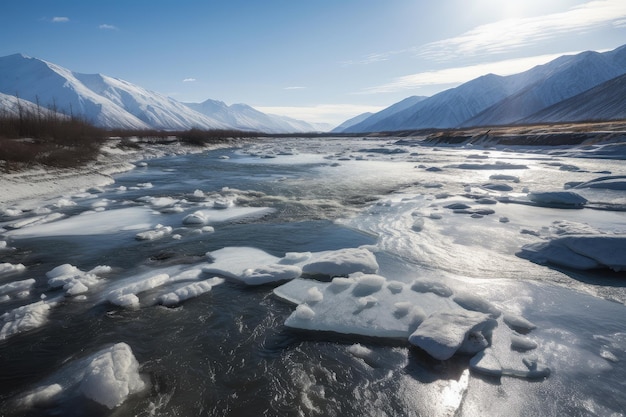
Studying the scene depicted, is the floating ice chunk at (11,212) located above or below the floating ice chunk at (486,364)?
below

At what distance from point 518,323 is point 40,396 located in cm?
564

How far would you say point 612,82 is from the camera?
111 m

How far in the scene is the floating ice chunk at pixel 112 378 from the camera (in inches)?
137

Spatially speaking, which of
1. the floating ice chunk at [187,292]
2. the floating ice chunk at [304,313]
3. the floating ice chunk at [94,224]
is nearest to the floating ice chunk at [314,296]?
the floating ice chunk at [304,313]

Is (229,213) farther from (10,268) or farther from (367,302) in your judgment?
(367,302)

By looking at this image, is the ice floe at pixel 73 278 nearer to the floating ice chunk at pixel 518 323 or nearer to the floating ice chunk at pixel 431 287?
the floating ice chunk at pixel 431 287

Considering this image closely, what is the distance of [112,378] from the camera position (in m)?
3.63

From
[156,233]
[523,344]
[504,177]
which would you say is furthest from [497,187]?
[156,233]

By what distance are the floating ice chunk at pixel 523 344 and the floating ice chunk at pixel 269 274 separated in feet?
11.7

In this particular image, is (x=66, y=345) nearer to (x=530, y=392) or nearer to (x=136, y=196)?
(x=530, y=392)

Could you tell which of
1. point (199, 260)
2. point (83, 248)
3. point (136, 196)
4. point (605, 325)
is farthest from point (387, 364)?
point (136, 196)

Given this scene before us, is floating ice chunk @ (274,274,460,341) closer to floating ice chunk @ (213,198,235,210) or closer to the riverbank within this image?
floating ice chunk @ (213,198,235,210)

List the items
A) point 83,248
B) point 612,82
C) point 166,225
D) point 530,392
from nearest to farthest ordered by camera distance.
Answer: point 530,392
point 83,248
point 166,225
point 612,82

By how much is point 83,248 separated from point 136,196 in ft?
23.5
